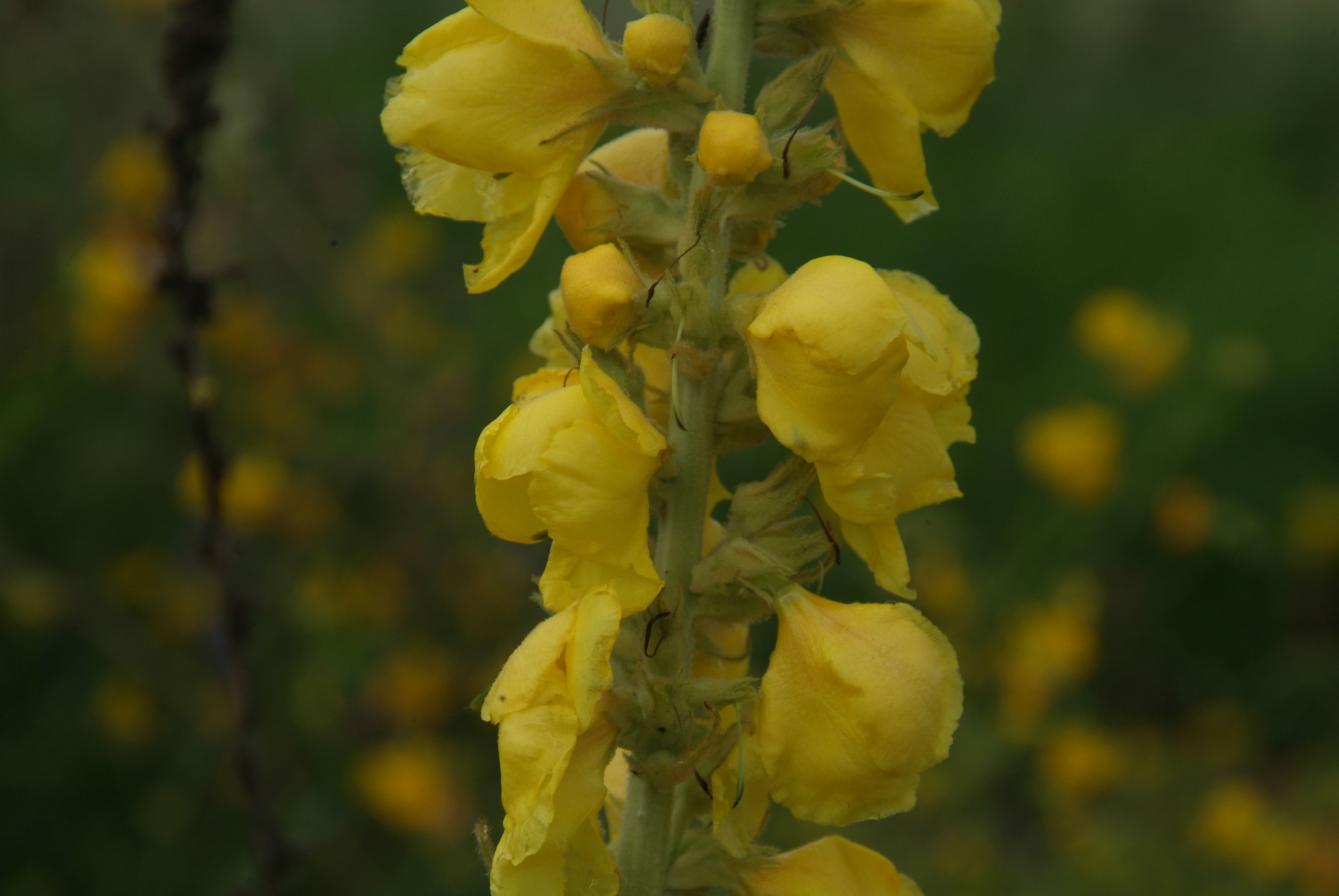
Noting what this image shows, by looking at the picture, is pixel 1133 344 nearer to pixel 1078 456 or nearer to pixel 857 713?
pixel 1078 456

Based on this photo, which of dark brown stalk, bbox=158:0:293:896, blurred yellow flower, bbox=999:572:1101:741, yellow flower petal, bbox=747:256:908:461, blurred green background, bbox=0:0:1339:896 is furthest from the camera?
blurred yellow flower, bbox=999:572:1101:741

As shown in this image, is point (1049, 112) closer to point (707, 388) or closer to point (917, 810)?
point (917, 810)

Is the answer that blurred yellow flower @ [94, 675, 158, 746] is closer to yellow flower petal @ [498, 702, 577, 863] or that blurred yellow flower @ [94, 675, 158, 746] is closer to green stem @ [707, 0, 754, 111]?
yellow flower petal @ [498, 702, 577, 863]

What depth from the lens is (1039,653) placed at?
430cm

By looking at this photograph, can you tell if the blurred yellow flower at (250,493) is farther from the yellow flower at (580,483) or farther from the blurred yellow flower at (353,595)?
the yellow flower at (580,483)

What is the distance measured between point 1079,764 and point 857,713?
136 inches

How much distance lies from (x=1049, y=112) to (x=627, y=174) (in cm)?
882

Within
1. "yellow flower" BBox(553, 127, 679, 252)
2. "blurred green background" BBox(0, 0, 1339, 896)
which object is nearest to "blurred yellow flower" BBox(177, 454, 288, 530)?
Result: "blurred green background" BBox(0, 0, 1339, 896)

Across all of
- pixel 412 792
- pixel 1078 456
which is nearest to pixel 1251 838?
pixel 1078 456

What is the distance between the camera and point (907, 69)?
1.36 meters

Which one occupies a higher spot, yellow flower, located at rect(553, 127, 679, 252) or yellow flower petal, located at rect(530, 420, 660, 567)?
yellow flower, located at rect(553, 127, 679, 252)

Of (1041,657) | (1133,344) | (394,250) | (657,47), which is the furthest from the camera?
(394,250)

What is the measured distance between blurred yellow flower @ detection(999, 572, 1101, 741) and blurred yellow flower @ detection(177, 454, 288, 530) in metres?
2.66

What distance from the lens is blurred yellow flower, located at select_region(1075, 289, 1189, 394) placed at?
180 inches
